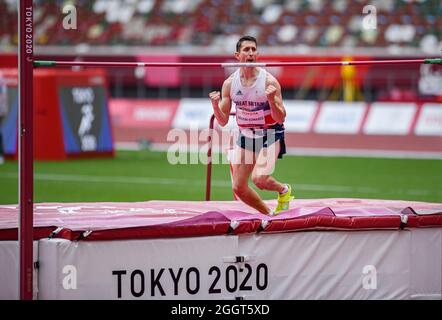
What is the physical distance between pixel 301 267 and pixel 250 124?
136 cm

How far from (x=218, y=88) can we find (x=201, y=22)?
372 cm

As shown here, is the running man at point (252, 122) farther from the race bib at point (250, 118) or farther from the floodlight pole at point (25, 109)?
the floodlight pole at point (25, 109)

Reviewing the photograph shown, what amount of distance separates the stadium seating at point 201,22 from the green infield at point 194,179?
824 cm

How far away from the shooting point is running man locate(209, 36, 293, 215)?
8453mm

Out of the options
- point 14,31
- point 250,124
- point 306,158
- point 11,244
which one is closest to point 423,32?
point 306,158

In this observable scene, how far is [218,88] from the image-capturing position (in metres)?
29.8

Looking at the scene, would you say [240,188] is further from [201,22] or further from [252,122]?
[201,22]

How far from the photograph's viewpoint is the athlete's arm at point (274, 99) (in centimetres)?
816

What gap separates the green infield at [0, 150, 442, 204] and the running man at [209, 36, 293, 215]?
6404 mm

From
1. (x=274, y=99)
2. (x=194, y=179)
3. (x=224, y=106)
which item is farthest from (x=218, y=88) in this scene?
(x=274, y=99)

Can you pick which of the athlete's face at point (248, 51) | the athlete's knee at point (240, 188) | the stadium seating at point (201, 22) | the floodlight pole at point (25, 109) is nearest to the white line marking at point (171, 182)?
the athlete's knee at point (240, 188)

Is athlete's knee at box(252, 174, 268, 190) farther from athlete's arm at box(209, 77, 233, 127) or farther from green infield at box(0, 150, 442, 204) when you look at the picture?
green infield at box(0, 150, 442, 204)

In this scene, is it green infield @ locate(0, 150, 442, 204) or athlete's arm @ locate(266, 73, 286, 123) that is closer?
athlete's arm @ locate(266, 73, 286, 123)

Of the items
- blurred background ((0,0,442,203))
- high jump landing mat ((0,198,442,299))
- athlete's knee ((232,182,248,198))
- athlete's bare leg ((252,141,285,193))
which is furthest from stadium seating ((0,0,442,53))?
high jump landing mat ((0,198,442,299))
